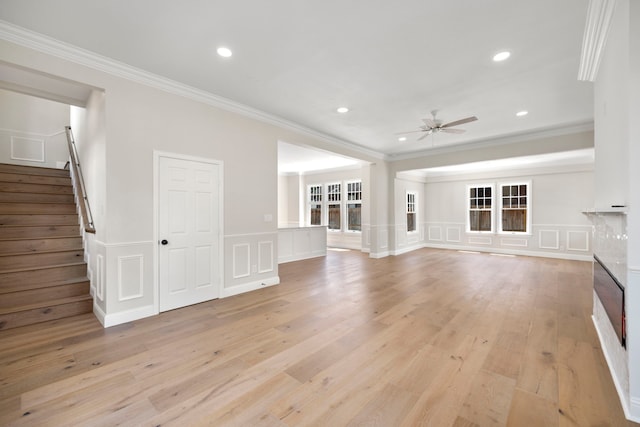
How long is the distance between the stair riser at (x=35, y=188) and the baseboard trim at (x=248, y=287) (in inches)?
133

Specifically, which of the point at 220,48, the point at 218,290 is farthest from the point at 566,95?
the point at 218,290

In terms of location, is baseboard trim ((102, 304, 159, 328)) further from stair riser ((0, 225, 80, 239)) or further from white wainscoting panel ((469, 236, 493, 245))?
white wainscoting panel ((469, 236, 493, 245))

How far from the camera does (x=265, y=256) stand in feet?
15.7

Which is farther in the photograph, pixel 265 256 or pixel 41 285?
pixel 265 256

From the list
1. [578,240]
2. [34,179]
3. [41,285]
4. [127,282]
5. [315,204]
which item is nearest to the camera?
[127,282]

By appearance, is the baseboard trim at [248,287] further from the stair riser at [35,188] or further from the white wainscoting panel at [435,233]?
the white wainscoting panel at [435,233]

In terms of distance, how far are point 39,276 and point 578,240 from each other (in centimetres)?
1101

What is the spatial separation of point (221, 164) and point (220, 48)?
1656mm

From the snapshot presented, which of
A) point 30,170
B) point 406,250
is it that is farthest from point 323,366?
point 406,250

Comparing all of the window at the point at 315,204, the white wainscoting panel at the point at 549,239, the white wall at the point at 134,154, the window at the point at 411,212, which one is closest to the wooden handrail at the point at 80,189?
the white wall at the point at 134,154

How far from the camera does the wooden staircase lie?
3.21 m

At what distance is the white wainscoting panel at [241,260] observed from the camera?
4320 millimetres

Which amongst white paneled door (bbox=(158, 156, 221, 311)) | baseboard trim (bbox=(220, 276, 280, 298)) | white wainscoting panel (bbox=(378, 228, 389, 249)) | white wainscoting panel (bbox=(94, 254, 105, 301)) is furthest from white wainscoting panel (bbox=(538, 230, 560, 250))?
white wainscoting panel (bbox=(94, 254, 105, 301))

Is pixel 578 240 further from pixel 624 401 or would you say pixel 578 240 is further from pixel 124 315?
pixel 124 315
